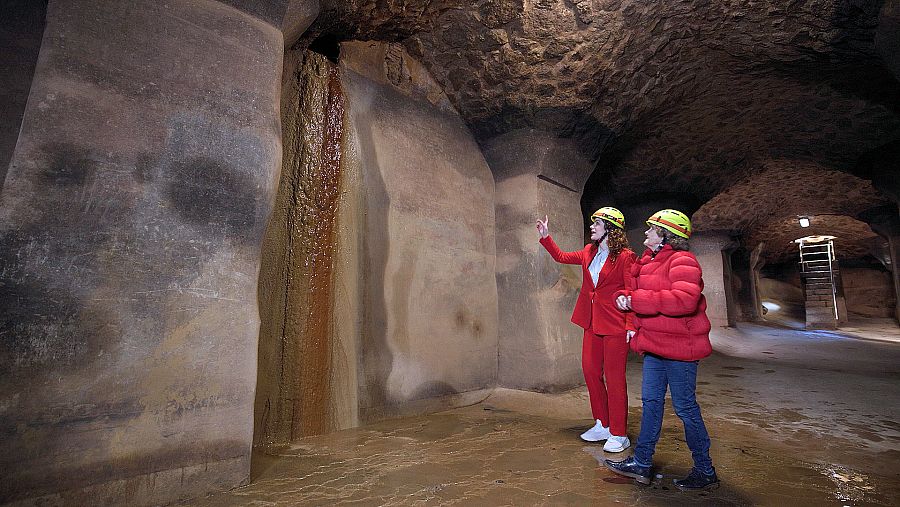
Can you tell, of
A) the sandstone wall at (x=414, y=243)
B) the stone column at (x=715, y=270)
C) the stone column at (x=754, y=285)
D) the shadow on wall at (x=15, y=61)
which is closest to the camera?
the shadow on wall at (x=15, y=61)

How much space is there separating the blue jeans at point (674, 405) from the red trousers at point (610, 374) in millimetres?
483

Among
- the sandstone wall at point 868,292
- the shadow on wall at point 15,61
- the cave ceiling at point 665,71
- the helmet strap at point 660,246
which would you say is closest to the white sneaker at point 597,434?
the helmet strap at point 660,246

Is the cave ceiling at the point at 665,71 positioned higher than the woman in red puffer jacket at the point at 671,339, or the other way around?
the cave ceiling at the point at 665,71

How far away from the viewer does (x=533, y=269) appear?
493cm

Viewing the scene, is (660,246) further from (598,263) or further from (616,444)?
(616,444)

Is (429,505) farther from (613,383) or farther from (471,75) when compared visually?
(471,75)

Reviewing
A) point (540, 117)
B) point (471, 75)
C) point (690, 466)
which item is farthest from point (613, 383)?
point (471, 75)

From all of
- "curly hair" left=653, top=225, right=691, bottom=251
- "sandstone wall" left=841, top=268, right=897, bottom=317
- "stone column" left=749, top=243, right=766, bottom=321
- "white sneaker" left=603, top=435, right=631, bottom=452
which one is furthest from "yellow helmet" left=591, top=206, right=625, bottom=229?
"sandstone wall" left=841, top=268, right=897, bottom=317

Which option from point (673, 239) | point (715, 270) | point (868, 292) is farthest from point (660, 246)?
point (868, 292)

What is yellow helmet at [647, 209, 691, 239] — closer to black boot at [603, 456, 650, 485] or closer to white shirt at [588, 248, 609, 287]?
white shirt at [588, 248, 609, 287]

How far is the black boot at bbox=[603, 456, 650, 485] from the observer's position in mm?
2463

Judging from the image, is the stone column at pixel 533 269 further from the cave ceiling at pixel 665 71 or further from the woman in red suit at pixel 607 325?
the woman in red suit at pixel 607 325

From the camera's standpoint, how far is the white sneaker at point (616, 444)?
294cm

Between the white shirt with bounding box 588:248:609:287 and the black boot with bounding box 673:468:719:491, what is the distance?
54.0 inches
